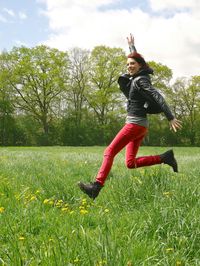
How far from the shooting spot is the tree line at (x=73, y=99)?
57719 millimetres

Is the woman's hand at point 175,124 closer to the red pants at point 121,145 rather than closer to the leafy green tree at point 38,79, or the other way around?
the red pants at point 121,145

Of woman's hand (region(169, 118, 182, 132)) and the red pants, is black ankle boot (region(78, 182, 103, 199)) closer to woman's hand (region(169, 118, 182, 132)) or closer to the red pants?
the red pants

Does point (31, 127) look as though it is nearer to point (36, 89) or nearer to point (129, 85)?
point (36, 89)

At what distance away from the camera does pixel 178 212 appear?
4.02 metres

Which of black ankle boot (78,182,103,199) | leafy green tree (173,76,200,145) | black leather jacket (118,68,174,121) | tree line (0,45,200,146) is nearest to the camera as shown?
black ankle boot (78,182,103,199)

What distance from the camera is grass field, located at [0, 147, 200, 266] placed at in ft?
9.41

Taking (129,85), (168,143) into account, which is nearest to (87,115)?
(168,143)

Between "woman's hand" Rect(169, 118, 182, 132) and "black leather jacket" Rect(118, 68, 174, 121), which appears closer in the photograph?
"woman's hand" Rect(169, 118, 182, 132)

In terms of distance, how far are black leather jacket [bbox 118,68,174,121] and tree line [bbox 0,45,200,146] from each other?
4955 cm

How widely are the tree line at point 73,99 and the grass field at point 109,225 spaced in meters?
50.6

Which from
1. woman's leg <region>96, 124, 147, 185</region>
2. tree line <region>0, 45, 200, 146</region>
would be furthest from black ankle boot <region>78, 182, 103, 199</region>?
tree line <region>0, 45, 200, 146</region>

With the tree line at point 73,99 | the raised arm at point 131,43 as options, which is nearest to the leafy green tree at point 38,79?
the tree line at point 73,99

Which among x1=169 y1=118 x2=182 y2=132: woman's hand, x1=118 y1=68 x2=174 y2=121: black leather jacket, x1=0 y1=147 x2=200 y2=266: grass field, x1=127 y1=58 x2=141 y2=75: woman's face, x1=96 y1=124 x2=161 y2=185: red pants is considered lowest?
x1=0 y1=147 x2=200 y2=266: grass field

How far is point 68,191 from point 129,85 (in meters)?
2.08
